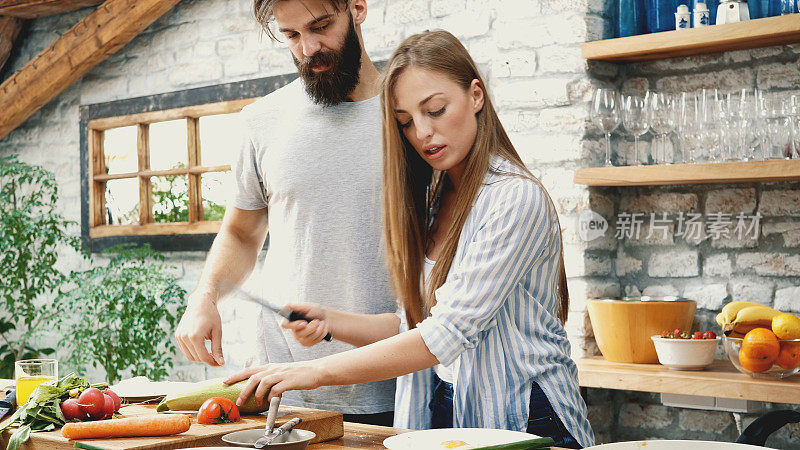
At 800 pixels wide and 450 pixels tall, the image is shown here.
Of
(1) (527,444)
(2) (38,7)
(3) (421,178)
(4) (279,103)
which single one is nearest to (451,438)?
(1) (527,444)

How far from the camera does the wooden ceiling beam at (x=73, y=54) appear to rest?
501 centimetres

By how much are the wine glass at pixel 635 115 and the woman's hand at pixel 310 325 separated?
187cm

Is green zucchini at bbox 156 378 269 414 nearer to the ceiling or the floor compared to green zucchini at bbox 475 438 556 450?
nearer to the ceiling

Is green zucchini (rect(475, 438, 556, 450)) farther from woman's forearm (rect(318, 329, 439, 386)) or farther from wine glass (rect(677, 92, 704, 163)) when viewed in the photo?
wine glass (rect(677, 92, 704, 163))

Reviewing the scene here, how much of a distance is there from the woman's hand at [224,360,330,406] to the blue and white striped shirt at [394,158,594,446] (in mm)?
227

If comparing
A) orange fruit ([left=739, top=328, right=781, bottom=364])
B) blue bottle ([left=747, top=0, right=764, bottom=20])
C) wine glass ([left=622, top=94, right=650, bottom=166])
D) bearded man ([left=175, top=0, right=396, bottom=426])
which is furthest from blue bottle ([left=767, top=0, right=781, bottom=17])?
bearded man ([left=175, top=0, right=396, bottom=426])

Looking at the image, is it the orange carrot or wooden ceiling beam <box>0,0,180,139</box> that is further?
wooden ceiling beam <box>0,0,180,139</box>

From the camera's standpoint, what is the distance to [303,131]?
2.32 meters

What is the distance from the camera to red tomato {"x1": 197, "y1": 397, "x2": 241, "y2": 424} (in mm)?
1703

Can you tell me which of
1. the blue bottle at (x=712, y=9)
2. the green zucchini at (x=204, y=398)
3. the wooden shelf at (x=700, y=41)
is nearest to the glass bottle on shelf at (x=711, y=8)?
the blue bottle at (x=712, y=9)

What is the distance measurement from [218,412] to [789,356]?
6.61 ft

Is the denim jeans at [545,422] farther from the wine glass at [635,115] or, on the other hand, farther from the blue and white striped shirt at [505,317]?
the wine glass at [635,115]

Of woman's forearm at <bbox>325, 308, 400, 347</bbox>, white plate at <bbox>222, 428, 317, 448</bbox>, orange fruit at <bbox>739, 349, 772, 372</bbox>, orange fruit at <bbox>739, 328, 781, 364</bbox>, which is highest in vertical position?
woman's forearm at <bbox>325, 308, 400, 347</bbox>

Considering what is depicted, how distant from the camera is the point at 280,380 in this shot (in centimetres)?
171
